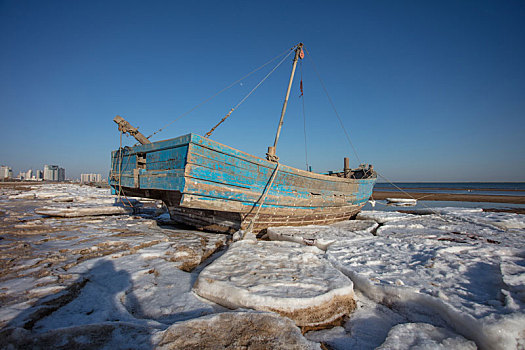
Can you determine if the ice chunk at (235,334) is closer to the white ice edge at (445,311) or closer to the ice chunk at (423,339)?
the ice chunk at (423,339)

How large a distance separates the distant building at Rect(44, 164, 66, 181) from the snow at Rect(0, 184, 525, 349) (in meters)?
124

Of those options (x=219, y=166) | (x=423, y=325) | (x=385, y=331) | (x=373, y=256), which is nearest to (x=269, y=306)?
(x=385, y=331)

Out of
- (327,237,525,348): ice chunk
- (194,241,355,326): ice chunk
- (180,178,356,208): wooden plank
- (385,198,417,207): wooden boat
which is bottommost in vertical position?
(385,198,417,207): wooden boat

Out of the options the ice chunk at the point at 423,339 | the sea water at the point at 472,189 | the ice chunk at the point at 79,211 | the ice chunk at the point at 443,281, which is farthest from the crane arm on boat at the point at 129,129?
the sea water at the point at 472,189

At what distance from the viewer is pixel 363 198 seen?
39.3ft

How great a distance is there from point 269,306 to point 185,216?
529cm

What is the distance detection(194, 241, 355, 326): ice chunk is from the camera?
2.45 metres

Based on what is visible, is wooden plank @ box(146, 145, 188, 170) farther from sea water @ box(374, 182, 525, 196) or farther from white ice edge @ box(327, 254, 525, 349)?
sea water @ box(374, 182, 525, 196)

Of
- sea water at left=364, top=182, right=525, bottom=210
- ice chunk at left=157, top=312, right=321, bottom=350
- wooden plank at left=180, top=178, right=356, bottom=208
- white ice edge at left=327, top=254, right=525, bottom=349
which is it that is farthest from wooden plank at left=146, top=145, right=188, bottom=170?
sea water at left=364, top=182, right=525, bottom=210

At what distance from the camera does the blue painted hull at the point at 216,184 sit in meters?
5.01

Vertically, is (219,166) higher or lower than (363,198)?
higher

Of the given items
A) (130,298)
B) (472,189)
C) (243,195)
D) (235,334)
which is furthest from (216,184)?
(472,189)

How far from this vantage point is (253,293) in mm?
2557

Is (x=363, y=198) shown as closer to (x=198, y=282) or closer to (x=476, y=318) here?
(x=476, y=318)
